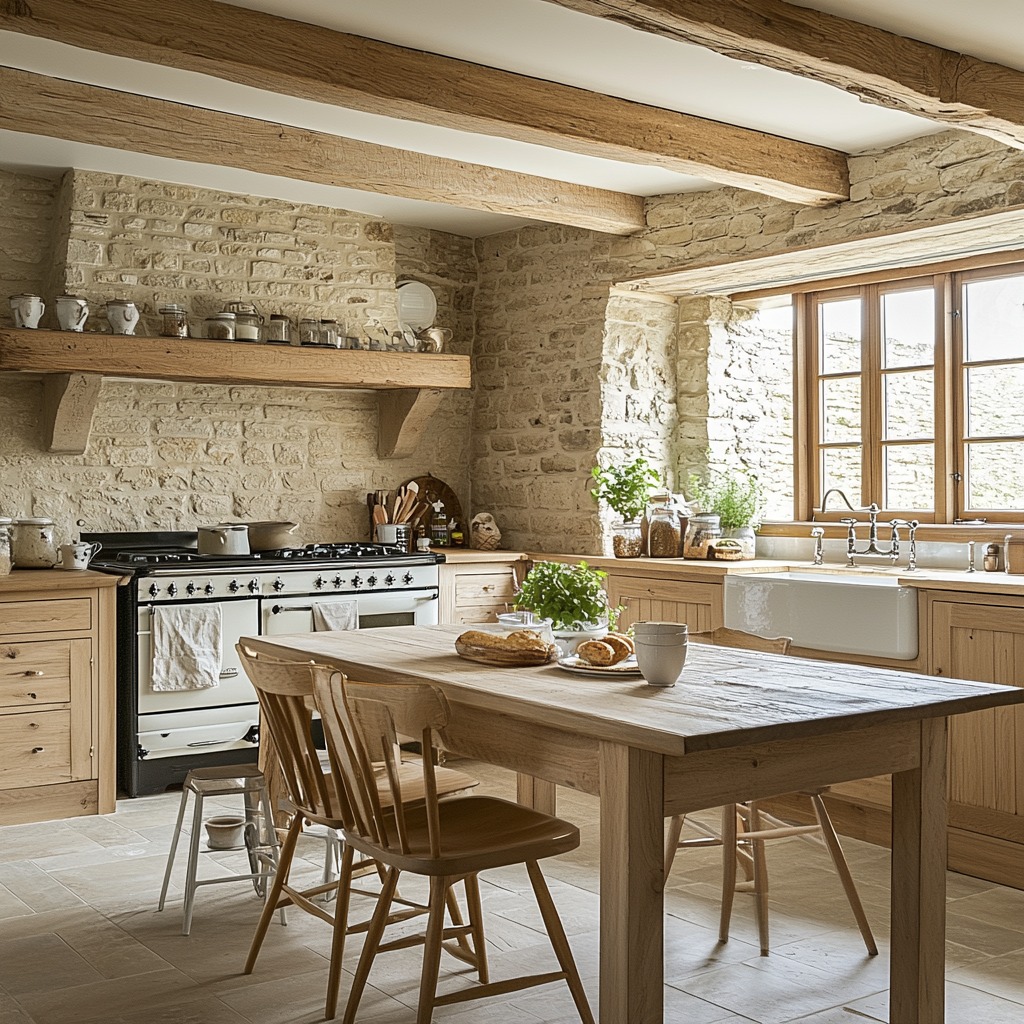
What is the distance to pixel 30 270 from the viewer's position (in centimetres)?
571

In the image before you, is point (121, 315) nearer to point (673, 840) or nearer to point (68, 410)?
point (68, 410)

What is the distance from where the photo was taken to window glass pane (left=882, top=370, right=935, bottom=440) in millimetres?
5613

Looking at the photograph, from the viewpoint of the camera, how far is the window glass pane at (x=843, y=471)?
236 inches

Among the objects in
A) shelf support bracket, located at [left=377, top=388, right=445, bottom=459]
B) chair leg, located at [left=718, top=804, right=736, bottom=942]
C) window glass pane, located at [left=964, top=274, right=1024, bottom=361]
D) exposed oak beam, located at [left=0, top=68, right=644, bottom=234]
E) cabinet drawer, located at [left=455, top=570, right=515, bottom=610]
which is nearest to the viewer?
chair leg, located at [left=718, top=804, right=736, bottom=942]

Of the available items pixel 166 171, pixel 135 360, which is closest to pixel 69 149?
pixel 166 171

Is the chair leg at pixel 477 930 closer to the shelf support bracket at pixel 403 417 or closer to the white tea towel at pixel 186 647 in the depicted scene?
the white tea towel at pixel 186 647

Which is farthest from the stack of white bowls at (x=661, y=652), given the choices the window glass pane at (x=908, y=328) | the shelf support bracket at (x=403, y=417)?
the shelf support bracket at (x=403, y=417)

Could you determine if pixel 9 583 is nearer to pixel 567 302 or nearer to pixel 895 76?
pixel 567 302

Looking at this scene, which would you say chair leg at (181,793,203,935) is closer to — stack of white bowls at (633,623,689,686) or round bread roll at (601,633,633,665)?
round bread roll at (601,633,633,665)

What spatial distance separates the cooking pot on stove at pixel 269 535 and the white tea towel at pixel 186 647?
672 mm

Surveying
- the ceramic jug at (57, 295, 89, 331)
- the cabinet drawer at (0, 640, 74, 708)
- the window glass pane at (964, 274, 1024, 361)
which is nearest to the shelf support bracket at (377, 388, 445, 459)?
the ceramic jug at (57, 295, 89, 331)

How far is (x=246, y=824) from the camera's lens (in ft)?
13.0

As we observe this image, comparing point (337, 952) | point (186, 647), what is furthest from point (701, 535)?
point (337, 952)

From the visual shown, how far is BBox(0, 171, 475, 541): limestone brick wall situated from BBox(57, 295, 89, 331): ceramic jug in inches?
6.9
